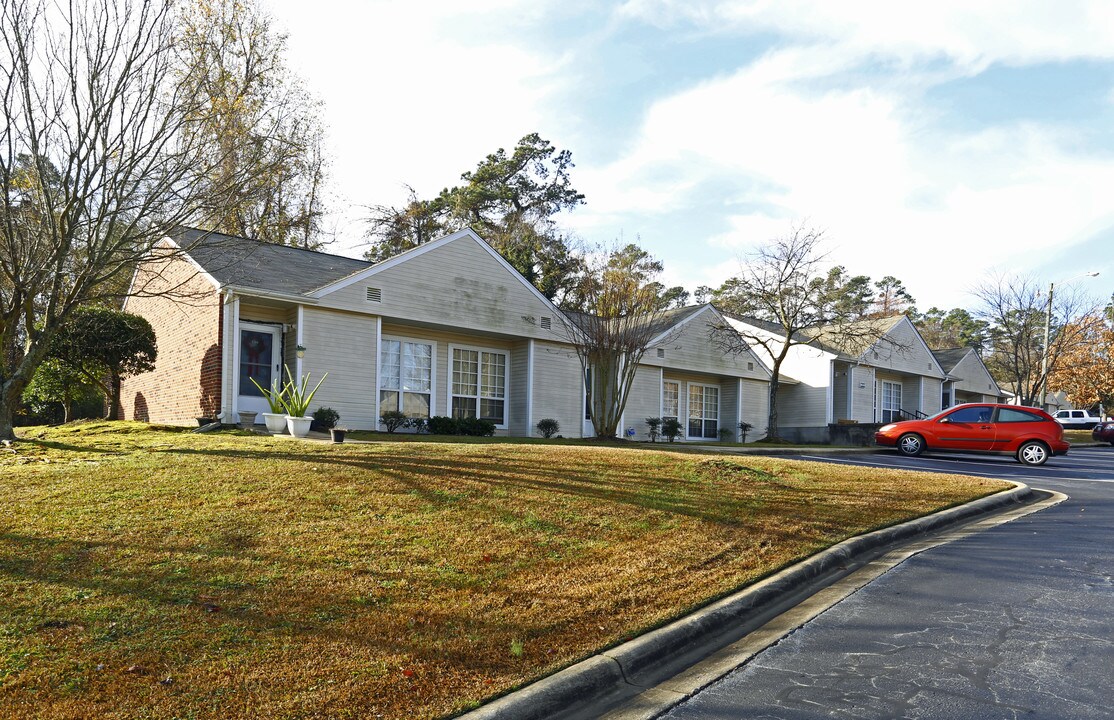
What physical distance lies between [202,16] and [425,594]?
24859mm

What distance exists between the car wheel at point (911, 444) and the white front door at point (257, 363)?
1525 cm

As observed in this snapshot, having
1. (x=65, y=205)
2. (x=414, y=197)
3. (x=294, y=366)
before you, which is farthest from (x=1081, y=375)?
(x=65, y=205)

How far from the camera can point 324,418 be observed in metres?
17.8

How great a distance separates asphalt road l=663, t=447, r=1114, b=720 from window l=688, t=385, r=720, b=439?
68.9ft

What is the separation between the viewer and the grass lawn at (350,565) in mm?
4422

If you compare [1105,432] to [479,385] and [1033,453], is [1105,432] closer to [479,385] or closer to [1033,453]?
[1033,453]

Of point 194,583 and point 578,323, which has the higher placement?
point 578,323

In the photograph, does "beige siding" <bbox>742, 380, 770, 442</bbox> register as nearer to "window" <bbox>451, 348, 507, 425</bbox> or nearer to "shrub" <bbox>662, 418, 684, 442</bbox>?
"shrub" <bbox>662, 418, 684, 442</bbox>

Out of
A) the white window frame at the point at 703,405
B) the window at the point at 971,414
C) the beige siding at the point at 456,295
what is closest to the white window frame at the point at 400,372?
the beige siding at the point at 456,295

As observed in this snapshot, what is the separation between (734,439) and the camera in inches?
1204

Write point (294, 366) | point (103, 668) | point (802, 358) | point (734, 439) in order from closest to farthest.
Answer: point (103, 668), point (294, 366), point (734, 439), point (802, 358)

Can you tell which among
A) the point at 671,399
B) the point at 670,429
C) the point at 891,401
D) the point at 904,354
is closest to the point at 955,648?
the point at 670,429

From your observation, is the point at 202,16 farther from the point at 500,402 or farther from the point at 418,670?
the point at 418,670

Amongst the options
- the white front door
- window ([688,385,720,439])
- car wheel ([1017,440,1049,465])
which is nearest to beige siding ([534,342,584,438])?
window ([688,385,720,439])
